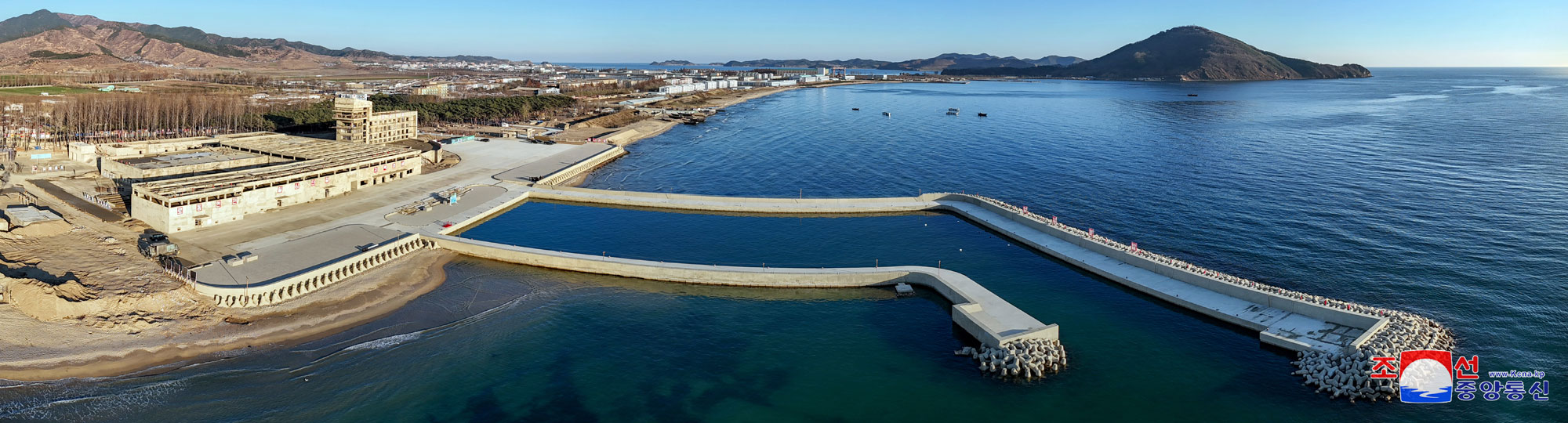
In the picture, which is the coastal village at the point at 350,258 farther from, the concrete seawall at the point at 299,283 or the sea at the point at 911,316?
the sea at the point at 911,316

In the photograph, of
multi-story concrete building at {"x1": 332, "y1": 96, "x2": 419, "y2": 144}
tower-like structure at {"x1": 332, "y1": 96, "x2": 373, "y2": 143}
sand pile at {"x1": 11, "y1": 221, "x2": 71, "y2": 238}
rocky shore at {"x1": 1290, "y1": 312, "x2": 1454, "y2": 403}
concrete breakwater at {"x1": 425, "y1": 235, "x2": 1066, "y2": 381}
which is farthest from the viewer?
multi-story concrete building at {"x1": 332, "y1": 96, "x2": 419, "y2": 144}

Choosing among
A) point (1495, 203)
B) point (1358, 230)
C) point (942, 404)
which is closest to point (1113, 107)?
point (1495, 203)

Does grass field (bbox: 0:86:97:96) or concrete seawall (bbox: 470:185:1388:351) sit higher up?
grass field (bbox: 0:86:97:96)

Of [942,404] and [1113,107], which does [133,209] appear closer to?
[942,404]

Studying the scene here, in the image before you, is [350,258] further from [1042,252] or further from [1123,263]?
[1123,263]

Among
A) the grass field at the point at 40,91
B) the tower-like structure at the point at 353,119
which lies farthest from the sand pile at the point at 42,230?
the grass field at the point at 40,91

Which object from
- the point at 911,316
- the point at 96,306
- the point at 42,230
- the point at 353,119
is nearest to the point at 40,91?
the point at 353,119

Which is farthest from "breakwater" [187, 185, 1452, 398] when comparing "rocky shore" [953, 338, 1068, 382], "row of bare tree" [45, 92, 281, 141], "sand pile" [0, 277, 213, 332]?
"row of bare tree" [45, 92, 281, 141]
